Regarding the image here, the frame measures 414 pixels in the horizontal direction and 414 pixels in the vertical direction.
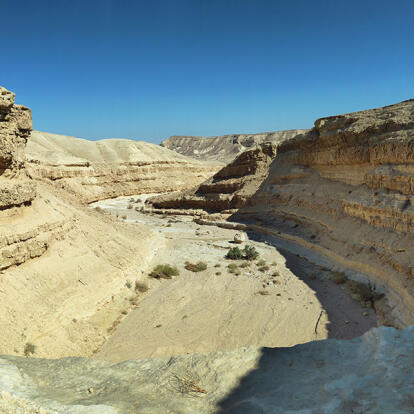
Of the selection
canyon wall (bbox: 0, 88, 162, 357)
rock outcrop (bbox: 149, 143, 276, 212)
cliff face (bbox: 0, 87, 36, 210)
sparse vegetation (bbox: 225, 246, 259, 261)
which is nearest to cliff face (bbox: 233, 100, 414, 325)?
rock outcrop (bbox: 149, 143, 276, 212)

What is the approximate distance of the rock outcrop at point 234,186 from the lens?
2650 cm

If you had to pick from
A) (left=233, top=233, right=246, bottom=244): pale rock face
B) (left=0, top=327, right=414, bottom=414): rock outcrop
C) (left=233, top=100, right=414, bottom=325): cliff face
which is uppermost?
(left=233, top=100, right=414, bottom=325): cliff face

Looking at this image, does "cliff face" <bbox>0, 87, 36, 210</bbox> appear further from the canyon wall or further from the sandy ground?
the sandy ground

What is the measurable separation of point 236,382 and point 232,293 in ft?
23.7

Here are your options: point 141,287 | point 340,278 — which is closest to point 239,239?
point 340,278

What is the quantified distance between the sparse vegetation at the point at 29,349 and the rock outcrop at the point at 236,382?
244 cm

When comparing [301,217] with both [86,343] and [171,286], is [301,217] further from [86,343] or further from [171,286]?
[86,343]

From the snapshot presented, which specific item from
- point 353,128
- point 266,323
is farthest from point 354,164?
point 266,323

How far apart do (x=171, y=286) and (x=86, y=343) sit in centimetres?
432

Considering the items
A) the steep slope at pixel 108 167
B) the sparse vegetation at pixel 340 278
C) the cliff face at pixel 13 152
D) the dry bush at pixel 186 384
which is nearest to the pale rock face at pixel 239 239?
the sparse vegetation at pixel 340 278

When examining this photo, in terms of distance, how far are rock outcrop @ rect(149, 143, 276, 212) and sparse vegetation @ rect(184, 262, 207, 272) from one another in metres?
12.1

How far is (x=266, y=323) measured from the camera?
9281 mm

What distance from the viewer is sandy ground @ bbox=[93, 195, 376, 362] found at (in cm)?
846

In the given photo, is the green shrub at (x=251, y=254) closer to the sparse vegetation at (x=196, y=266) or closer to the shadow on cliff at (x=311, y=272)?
the shadow on cliff at (x=311, y=272)
